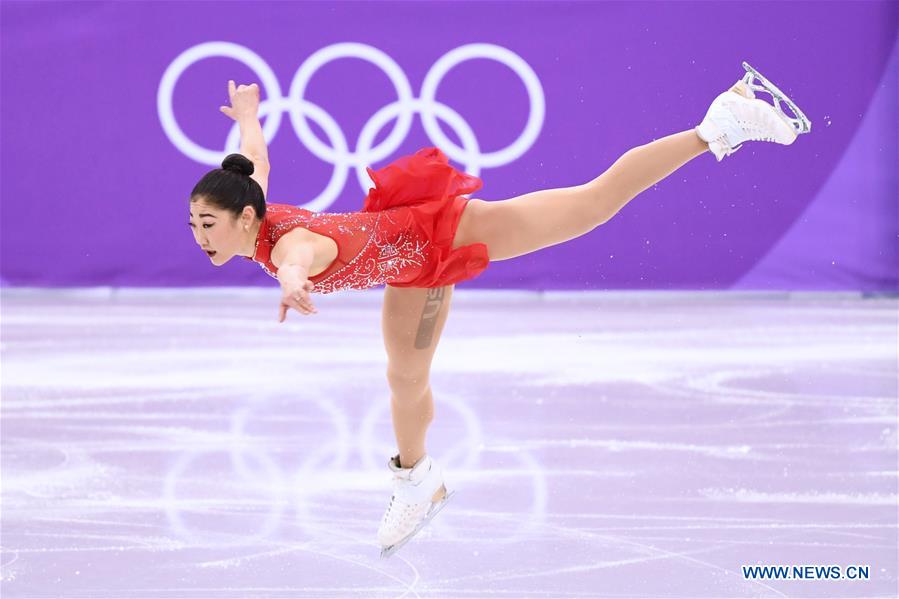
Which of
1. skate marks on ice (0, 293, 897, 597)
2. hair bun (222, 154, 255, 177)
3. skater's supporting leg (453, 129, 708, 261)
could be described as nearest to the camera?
hair bun (222, 154, 255, 177)

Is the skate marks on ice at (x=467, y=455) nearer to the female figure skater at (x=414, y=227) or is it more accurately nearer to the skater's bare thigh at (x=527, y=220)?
the female figure skater at (x=414, y=227)

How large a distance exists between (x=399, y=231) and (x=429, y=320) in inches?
15.2

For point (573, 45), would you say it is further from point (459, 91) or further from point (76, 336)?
point (76, 336)

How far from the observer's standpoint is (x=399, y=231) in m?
4.00

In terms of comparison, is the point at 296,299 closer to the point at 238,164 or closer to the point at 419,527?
the point at 238,164

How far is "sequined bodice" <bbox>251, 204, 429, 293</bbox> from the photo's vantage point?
3.85m

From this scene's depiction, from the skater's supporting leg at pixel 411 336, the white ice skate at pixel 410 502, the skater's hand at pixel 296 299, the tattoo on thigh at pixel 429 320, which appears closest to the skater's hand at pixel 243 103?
the skater's supporting leg at pixel 411 336

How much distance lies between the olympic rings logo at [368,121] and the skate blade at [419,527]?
5.06 metres

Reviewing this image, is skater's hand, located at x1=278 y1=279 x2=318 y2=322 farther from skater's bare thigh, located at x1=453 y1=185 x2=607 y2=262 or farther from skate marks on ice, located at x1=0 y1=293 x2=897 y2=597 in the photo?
skate marks on ice, located at x1=0 y1=293 x2=897 y2=597

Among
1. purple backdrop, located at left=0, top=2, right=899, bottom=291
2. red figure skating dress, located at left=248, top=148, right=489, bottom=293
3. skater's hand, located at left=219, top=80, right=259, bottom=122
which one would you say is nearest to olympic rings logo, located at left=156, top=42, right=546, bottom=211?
purple backdrop, located at left=0, top=2, right=899, bottom=291

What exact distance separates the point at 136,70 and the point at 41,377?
3273 mm

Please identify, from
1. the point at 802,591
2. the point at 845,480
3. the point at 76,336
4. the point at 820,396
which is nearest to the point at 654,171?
the point at 802,591

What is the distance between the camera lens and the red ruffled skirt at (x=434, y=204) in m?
4.05

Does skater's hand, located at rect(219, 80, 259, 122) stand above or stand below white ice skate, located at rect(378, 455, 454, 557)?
above
